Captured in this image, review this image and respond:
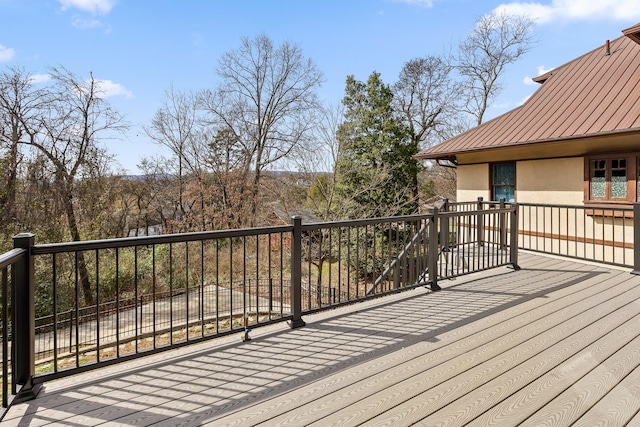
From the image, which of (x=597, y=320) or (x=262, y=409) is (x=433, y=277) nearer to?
(x=597, y=320)

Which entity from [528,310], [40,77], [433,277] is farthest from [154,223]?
[528,310]

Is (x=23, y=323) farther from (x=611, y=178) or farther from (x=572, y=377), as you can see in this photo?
(x=611, y=178)

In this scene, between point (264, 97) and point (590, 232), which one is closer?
point (590, 232)

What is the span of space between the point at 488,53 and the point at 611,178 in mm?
13808

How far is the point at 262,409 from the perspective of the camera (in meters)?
1.88

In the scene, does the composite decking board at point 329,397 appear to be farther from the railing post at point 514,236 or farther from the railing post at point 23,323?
the railing post at point 514,236

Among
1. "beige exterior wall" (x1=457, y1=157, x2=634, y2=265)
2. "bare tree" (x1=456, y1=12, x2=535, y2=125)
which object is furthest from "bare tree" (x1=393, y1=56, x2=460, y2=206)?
"beige exterior wall" (x1=457, y1=157, x2=634, y2=265)

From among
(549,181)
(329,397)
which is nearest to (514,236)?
(549,181)

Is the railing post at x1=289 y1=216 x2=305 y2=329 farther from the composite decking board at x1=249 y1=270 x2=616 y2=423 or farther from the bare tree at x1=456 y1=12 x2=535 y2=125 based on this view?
the bare tree at x1=456 y1=12 x2=535 y2=125

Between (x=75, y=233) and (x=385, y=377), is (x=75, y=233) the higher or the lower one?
the higher one

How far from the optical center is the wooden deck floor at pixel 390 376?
182 cm

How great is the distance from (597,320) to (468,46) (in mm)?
18797

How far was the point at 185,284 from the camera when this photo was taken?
11.0ft

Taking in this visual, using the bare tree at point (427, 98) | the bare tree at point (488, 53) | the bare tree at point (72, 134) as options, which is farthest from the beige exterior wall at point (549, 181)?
the bare tree at point (72, 134)
